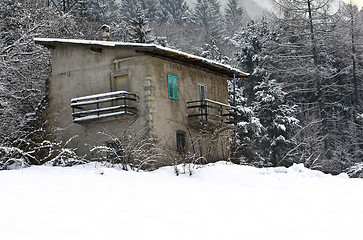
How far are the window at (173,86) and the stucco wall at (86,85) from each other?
4.96ft

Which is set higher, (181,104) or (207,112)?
(181,104)

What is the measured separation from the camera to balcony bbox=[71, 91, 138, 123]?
68.9 ft

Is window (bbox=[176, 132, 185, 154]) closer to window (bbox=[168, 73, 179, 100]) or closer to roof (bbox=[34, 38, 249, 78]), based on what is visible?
window (bbox=[168, 73, 179, 100])

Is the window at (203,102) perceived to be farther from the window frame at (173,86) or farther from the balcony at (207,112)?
the window frame at (173,86)

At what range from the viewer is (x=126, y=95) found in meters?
21.8

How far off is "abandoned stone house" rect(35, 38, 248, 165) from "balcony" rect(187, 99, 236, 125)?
5 cm

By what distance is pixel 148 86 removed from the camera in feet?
70.6

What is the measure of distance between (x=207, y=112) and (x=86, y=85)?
5.69 m

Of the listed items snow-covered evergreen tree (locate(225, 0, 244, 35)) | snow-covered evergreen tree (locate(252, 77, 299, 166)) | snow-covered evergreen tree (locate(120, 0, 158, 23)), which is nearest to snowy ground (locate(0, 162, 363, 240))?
snow-covered evergreen tree (locate(252, 77, 299, 166))

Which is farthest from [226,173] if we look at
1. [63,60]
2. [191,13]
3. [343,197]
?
[191,13]

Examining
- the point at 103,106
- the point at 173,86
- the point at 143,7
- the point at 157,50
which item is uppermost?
the point at 143,7

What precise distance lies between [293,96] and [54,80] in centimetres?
2191

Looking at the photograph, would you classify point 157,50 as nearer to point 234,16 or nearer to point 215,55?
point 215,55

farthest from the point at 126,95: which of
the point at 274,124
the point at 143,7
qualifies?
the point at 143,7
